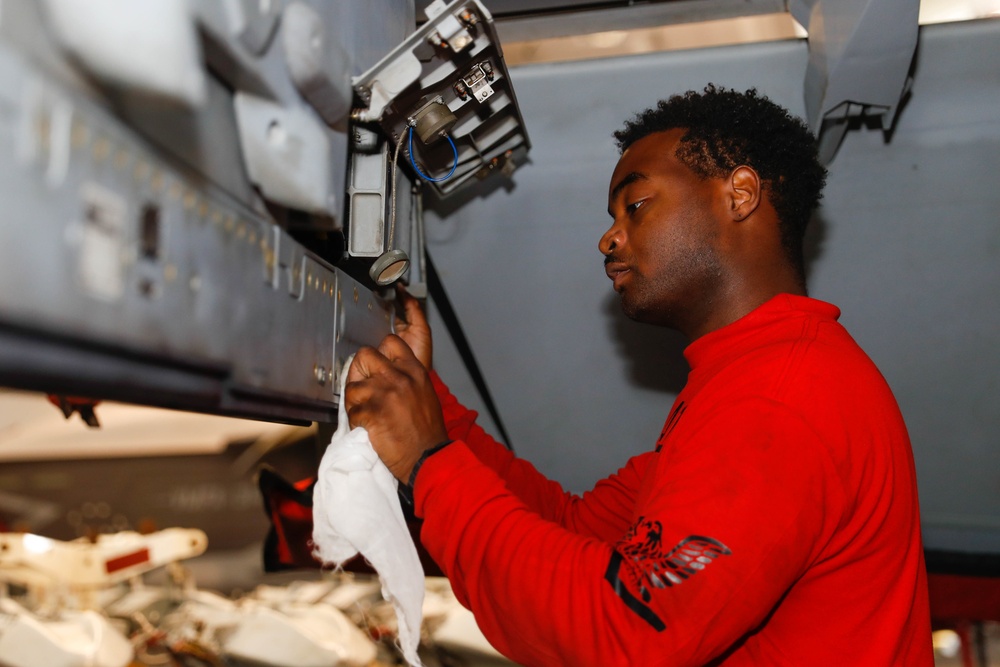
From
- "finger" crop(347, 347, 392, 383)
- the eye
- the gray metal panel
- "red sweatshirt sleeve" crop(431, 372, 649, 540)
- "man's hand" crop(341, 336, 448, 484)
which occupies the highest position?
the eye

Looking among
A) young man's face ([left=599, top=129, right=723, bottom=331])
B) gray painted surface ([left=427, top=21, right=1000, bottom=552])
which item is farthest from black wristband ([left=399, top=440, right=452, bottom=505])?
gray painted surface ([left=427, top=21, right=1000, bottom=552])

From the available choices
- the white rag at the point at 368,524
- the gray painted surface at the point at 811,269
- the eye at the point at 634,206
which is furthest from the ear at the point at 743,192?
the white rag at the point at 368,524

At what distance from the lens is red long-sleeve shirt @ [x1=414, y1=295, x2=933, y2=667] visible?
665 mm

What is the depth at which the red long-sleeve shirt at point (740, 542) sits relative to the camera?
66cm

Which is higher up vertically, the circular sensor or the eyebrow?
the eyebrow

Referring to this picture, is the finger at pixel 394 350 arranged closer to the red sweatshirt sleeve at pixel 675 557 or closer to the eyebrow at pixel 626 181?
the red sweatshirt sleeve at pixel 675 557

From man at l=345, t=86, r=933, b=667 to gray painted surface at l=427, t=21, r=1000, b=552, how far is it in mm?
317

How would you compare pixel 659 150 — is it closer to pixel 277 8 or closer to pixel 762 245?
pixel 762 245

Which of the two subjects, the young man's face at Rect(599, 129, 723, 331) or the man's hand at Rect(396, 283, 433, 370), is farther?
the man's hand at Rect(396, 283, 433, 370)

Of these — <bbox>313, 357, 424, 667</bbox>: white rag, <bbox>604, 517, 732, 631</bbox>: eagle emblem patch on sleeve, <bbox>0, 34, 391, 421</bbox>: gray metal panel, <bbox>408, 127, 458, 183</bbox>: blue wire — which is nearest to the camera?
<bbox>0, 34, 391, 421</bbox>: gray metal panel

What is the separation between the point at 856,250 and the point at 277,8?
3.71 ft

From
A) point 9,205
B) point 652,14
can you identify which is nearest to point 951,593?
point 652,14

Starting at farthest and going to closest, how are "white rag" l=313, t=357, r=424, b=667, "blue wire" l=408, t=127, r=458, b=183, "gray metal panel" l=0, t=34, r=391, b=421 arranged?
"blue wire" l=408, t=127, r=458, b=183 < "white rag" l=313, t=357, r=424, b=667 < "gray metal panel" l=0, t=34, r=391, b=421

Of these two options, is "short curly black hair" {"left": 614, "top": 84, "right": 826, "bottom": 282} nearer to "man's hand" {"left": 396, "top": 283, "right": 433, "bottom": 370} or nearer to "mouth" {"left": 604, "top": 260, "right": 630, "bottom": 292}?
"mouth" {"left": 604, "top": 260, "right": 630, "bottom": 292}
